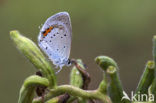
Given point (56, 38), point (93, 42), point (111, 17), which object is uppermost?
point (56, 38)

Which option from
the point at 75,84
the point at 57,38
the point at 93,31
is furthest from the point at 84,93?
the point at 93,31

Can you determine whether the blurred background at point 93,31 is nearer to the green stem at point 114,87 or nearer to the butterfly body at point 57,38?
the butterfly body at point 57,38

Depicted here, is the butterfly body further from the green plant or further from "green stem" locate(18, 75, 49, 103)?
"green stem" locate(18, 75, 49, 103)

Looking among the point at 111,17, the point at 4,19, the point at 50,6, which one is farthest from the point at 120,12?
the point at 4,19

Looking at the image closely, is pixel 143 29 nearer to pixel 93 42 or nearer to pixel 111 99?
pixel 93 42

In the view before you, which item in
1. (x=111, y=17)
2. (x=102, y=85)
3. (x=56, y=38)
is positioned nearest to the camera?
(x=102, y=85)

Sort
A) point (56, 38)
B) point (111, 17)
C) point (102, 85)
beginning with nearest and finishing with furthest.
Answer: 1. point (102, 85)
2. point (56, 38)
3. point (111, 17)
